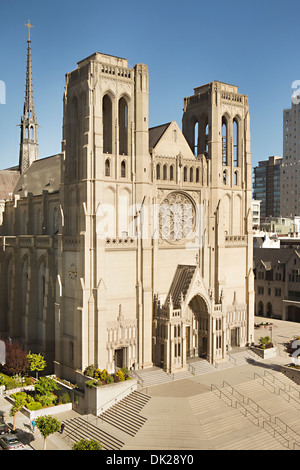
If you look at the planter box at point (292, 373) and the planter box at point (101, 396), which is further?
the planter box at point (292, 373)

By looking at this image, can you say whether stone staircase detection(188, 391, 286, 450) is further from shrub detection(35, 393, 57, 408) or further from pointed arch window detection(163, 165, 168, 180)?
pointed arch window detection(163, 165, 168, 180)

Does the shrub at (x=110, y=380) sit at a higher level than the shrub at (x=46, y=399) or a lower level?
higher

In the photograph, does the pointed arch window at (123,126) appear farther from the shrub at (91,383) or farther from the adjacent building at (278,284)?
the adjacent building at (278,284)

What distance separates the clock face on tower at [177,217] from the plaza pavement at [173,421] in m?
15.6

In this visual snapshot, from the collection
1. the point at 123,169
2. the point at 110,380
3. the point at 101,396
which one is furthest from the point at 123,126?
the point at 101,396

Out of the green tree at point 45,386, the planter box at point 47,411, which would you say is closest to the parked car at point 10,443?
the planter box at point 47,411

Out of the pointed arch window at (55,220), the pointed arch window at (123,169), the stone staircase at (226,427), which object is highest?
the pointed arch window at (123,169)

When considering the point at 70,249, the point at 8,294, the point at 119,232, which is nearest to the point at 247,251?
the point at 119,232

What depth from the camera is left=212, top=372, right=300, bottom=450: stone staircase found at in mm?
41312

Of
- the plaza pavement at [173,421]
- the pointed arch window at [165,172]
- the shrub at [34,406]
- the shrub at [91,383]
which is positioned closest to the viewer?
the plaza pavement at [173,421]

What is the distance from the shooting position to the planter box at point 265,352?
5928cm

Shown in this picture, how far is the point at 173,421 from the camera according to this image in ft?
137

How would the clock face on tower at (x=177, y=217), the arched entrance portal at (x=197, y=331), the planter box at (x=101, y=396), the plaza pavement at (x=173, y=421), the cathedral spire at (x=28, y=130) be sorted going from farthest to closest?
the cathedral spire at (x=28, y=130) → the clock face on tower at (x=177, y=217) → the arched entrance portal at (x=197, y=331) → the planter box at (x=101, y=396) → the plaza pavement at (x=173, y=421)

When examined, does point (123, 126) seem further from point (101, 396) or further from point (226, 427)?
point (226, 427)
